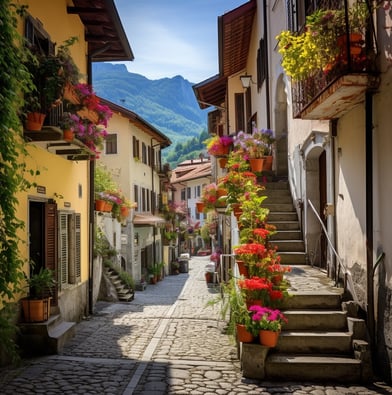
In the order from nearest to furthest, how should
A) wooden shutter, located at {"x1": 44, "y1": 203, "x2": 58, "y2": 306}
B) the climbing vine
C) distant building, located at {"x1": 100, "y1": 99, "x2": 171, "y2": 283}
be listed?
1. the climbing vine
2. wooden shutter, located at {"x1": 44, "y1": 203, "x2": 58, "y2": 306}
3. distant building, located at {"x1": 100, "y1": 99, "x2": 171, "y2": 283}

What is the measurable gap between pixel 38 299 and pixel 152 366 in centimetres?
235

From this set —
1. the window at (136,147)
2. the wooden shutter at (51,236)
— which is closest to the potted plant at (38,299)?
the wooden shutter at (51,236)

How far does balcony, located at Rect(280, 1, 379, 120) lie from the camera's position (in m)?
6.22

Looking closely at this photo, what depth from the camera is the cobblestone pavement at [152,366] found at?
6.05 metres

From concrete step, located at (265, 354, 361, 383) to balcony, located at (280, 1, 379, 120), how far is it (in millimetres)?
3756

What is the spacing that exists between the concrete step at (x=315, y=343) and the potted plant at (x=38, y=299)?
4.02 meters

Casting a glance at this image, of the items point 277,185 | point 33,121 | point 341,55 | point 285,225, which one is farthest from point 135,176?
point 341,55

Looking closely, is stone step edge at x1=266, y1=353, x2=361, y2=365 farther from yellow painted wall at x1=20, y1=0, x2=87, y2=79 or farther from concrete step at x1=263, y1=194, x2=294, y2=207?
yellow painted wall at x1=20, y1=0, x2=87, y2=79

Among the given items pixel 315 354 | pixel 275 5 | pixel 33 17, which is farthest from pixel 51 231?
pixel 275 5

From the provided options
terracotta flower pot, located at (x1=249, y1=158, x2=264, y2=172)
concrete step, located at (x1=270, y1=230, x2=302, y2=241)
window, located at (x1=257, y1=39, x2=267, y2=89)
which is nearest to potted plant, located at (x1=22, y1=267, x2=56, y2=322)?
concrete step, located at (x1=270, y1=230, x2=302, y2=241)

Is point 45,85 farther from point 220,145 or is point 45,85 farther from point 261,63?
point 261,63

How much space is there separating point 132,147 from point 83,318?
15607 millimetres

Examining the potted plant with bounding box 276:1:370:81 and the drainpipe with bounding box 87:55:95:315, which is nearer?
the potted plant with bounding box 276:1:370:81

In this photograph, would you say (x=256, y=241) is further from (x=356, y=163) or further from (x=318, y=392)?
(x=318, y=392)
